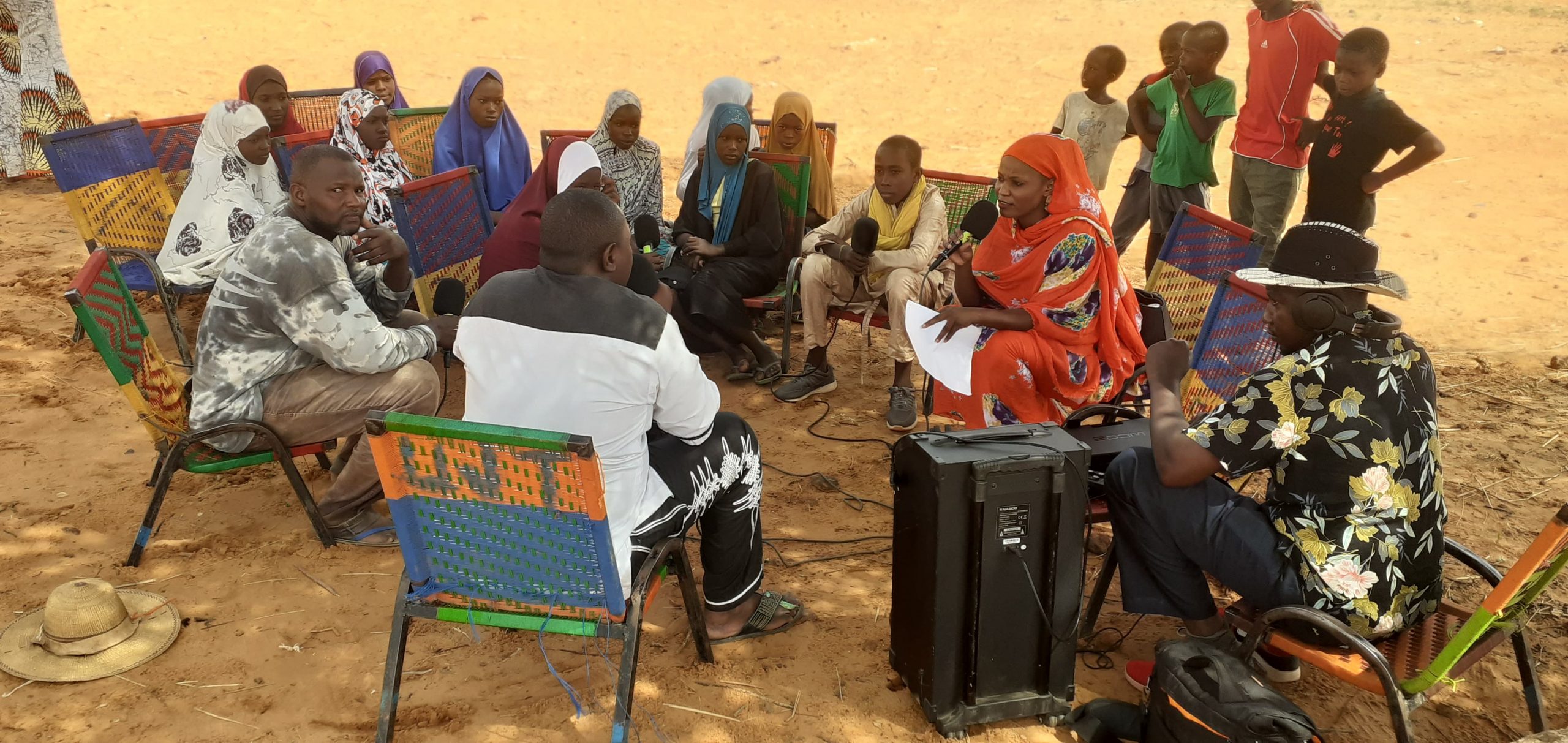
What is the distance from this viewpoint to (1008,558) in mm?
2910

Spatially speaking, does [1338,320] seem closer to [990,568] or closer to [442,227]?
[990,568]

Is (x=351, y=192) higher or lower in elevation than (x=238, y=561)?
higher

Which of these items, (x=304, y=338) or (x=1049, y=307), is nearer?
(x=304, y=338)

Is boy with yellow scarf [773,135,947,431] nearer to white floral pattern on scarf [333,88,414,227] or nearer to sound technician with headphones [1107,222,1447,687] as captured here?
sound technician with headphones [1107,222,1447,687]

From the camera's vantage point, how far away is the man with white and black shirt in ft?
9.08

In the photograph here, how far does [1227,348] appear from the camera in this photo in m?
4.02

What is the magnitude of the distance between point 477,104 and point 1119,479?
502 cm

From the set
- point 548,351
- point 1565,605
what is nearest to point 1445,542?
point 1565,605

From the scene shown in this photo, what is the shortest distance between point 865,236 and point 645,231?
4.34 feet

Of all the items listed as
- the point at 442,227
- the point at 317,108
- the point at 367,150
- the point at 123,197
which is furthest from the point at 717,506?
the point at 317,108

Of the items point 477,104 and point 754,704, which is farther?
point 477,104

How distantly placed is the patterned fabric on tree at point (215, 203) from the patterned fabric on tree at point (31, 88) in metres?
4.77

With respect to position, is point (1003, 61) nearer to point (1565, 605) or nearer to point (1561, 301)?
point (1561, 301)

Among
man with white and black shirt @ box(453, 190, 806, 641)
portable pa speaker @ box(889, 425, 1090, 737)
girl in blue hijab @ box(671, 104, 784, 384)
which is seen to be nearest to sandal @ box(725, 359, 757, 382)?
girl in blue hijab @ box(671, 104, 784, 384)
